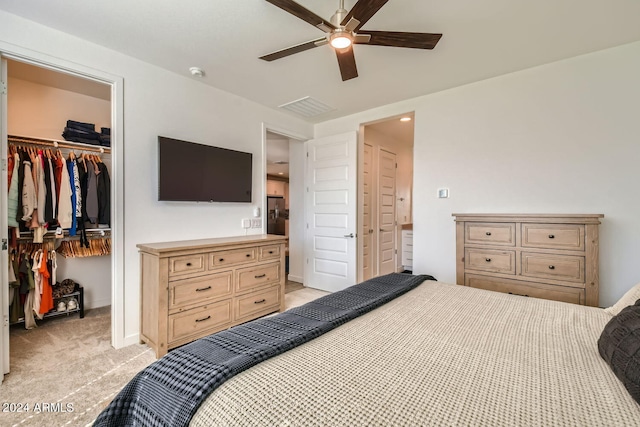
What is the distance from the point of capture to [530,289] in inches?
92.4

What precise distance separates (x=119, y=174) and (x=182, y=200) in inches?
21.0

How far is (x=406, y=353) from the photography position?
97 centimetres

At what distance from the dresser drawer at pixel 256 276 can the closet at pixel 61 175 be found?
1589 mm

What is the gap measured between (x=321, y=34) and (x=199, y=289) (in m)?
2.28

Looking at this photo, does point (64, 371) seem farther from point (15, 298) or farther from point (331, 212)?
point (331, 212)

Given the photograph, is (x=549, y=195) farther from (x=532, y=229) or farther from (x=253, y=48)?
(x=253, y=48)

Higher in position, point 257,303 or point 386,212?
point 386,212

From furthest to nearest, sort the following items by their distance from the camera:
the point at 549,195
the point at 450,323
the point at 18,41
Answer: the point at 549,195 < the point at 18,41 < the point at 450,323

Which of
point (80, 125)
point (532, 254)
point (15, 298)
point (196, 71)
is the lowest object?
point (15, 298)

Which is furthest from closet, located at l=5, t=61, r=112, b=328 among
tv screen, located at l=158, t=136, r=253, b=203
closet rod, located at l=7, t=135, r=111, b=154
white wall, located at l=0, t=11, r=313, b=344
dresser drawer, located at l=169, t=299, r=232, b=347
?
dresser drawer, located at l=169, t=299, r=232, b=347

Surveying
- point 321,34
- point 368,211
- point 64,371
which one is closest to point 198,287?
point 64,371

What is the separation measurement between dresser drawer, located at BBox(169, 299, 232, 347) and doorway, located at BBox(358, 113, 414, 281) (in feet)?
6.20

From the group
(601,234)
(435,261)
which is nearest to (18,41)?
(435,261)

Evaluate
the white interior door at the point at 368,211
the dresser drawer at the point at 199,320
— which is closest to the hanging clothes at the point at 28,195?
the dresser drawer at the point at 199,320
